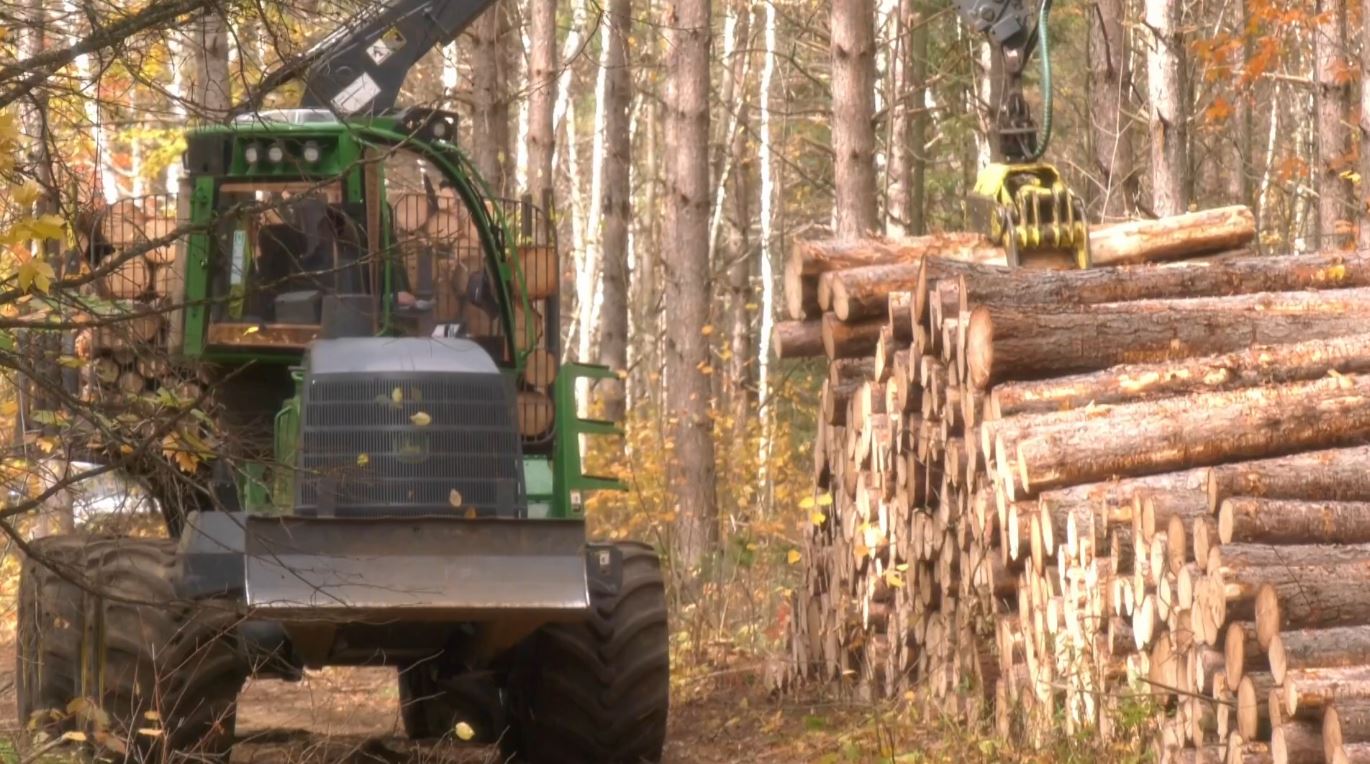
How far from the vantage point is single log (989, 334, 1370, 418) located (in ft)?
27.1

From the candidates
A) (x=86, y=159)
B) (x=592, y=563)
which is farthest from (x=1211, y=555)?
(x=86, y=159)

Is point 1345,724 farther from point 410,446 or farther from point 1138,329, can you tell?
point 410,446

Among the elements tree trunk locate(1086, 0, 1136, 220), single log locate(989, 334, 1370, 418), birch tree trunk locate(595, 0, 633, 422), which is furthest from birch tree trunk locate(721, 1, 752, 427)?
single log locate(989, 334, 1370, 418)

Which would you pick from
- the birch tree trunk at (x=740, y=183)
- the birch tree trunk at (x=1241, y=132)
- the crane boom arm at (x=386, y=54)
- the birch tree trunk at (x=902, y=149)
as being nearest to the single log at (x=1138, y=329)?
the crane boom arm at (x=386, y=54)

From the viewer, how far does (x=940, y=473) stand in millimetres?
9336

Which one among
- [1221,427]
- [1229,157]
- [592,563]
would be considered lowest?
[592,563]

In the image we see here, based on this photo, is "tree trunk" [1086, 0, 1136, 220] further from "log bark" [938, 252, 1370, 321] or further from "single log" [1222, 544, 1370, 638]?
"single log" [1222, 544, 1370, 638]

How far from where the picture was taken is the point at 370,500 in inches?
310

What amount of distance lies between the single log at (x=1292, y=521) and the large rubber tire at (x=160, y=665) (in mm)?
3843

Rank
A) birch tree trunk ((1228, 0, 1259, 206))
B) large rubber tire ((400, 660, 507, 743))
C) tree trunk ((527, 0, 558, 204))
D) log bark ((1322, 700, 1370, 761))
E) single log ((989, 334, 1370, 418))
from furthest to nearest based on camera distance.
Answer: birch tree trunk ((1228, 0, 1259, 206))
tree trunk ((527, 0, 558, 204))
large rubber tire ((400, 660, 507, 743))
single log ((989, 334, 1370, 418))
log bark ((1322, 700, 1370, 761))

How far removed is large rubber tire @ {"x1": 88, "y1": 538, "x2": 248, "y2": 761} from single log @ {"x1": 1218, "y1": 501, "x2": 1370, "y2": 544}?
3.84 metres

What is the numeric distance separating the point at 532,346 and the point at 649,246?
26227 millimetres

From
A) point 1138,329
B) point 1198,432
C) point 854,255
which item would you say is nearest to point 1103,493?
point 1198,432

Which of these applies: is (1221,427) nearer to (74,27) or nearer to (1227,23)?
(74,27)
